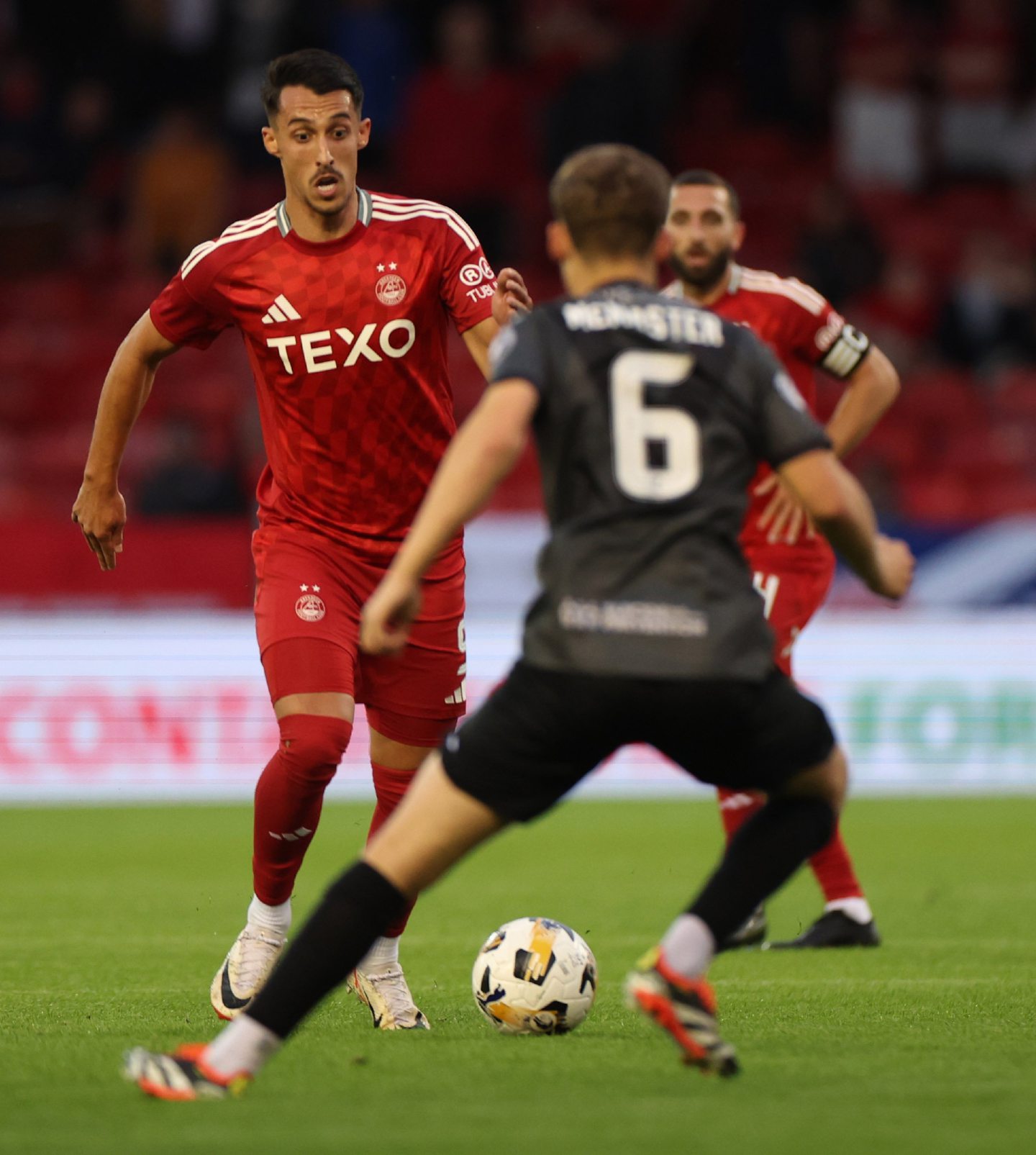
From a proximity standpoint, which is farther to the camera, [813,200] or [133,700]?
[813,200]

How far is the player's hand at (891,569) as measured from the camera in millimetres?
4160

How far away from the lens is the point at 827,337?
719 cm

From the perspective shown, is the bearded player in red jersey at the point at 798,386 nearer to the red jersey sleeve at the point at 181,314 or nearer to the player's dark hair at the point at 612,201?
the red jersey sleeve at the point at 181,314

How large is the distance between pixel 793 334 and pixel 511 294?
2.35 metres

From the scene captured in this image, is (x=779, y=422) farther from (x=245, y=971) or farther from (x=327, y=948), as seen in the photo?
(x=245, y=971)

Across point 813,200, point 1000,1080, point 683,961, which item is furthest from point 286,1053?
point 813,200

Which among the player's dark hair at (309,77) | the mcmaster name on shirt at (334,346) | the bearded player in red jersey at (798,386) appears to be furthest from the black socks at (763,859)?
the bearded player in red jersey at (798,386)

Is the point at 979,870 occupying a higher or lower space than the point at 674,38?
lower

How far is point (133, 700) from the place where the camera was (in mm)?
11766

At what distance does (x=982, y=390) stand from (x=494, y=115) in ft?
14.0

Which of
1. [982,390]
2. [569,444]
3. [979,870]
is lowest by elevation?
[979,870]

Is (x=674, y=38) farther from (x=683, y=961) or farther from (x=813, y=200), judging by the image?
(x=683, y=961)

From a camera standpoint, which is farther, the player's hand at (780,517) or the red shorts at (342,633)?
the player's hand at (780,517)

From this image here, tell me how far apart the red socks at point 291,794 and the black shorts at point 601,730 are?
1.16 m
